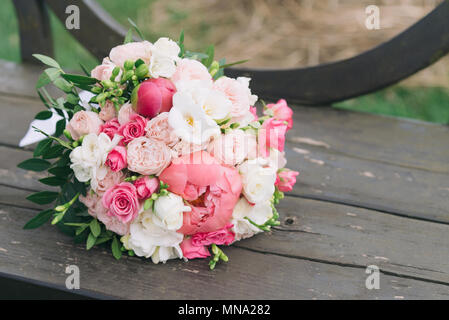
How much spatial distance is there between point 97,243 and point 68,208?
89mm

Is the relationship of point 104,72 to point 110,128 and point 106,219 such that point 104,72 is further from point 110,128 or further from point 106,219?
point 106,219

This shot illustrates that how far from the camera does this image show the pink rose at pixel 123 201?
2.94 feet

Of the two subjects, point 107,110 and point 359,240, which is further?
point 359,240

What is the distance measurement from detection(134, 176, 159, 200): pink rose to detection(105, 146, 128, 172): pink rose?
0.13 feet

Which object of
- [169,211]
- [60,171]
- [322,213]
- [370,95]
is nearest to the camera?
[169,211]

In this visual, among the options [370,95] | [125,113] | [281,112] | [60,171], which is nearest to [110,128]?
[125,113]

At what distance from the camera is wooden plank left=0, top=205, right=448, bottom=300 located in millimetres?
933

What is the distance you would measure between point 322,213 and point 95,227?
50cm

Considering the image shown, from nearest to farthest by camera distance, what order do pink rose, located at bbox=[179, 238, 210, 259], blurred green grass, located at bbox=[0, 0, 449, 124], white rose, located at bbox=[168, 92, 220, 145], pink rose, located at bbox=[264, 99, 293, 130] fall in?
white rose, located at bbox=[168, 92, 220, 145], pink rose, located at bbox=[179, 238, 210, 259], pink rose, located at bbox=[264, 99, 293, 130], blurred green grass, located at bbox=[0, 0, 449, 124]

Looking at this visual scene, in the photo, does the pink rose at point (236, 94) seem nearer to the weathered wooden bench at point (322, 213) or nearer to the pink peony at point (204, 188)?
the pink peony at point (204, 188)

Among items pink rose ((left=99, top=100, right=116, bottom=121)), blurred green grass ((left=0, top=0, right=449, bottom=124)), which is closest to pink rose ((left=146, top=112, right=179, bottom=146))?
pink rose ((left=99, top=100, right=116, bottom=121))

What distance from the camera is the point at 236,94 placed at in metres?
0.98

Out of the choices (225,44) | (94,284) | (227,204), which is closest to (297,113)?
(227,204)

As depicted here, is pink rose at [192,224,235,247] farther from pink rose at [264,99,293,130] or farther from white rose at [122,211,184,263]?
pink rose at [264,99,293,130]
